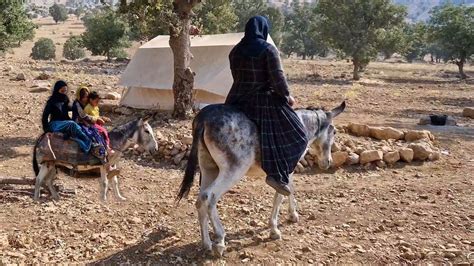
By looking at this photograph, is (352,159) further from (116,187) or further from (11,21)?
(11,21)

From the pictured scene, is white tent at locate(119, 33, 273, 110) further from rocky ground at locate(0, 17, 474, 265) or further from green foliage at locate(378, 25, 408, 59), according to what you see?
green foliage at locate(378, 25, 408, 59)

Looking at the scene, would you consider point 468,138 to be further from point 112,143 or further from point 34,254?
point 34,254

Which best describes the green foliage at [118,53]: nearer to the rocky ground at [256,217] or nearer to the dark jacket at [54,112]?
the rocky ground at [256,217]

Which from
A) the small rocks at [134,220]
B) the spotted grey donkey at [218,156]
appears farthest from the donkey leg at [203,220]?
the small rocks at [134,220]

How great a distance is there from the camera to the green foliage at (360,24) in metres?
28.6

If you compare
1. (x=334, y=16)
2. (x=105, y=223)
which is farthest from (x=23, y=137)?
(x=334, y=16)

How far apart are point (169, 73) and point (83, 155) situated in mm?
7577

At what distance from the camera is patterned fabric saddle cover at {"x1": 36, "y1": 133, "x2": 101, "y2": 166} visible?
22.5ft

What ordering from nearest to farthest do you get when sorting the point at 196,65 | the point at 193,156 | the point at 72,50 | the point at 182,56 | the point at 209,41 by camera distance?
1. the point at 193,156
2. the point at 182,56
3. the point at 196,65
4. the point at 209,41
5. the point at 72,50

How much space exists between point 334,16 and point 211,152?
26.4 meters

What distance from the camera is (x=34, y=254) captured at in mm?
5230

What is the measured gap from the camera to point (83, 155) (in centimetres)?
701

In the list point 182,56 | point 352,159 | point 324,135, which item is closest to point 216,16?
point 182,56

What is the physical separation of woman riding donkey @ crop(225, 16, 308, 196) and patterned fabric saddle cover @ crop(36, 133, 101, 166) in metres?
2.80
